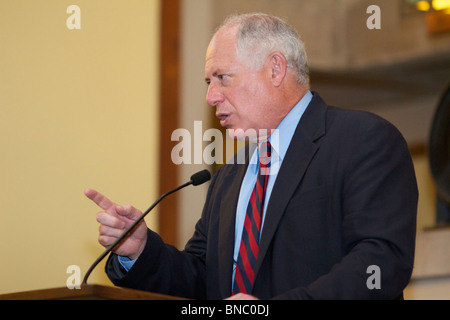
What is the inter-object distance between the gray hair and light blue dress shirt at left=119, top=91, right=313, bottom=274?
0.14m

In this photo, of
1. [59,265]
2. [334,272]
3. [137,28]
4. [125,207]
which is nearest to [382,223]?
[334,272]

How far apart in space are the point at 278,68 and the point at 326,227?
0.70 metres

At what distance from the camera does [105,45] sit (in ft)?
14.5

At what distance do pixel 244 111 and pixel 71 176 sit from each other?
1859 mm

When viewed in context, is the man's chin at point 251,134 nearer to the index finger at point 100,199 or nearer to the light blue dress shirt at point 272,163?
the light blue dress shirt at point 272,163

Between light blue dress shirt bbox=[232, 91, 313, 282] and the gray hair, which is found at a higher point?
the gray hair

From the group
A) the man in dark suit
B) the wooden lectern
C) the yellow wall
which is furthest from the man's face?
the yellow wall

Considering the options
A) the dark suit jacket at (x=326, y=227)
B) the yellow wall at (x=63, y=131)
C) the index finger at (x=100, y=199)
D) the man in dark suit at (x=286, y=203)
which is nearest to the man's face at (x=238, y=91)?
the man in dark suit at (x=286, y=203)

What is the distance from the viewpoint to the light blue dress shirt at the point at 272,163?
254 centimetres

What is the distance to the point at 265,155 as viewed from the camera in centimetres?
261

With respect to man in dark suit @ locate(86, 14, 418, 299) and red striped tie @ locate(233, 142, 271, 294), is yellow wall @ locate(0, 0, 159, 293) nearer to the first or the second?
man in dark suit @ locate(86, 14, 418, 299)

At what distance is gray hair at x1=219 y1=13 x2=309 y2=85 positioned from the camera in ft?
8.90

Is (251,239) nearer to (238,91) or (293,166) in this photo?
(293,166)
